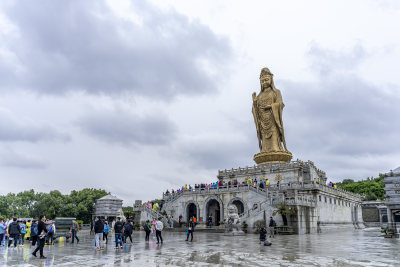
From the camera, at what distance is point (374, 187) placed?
258 feet

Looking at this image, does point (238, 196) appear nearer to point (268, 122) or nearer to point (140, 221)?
point (140, 221)

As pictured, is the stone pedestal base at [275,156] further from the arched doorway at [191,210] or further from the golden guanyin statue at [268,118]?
the arched doorway at [191,210]

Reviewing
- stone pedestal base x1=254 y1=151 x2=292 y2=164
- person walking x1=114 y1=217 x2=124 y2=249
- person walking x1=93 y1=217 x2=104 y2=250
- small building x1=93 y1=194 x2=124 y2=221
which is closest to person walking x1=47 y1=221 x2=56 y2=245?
person walking x1=93 y1=217 x2=104 y2=250

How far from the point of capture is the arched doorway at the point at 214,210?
40213 mm

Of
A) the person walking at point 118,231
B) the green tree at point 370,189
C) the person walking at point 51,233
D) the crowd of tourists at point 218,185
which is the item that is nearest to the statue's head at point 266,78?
the crowd of tourists at point 218,185

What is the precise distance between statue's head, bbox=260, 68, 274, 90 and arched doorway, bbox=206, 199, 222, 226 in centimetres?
2617

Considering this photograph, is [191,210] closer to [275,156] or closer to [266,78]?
[275,156]

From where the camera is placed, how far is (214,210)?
4109 cm

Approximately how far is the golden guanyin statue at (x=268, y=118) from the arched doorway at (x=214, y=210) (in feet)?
48.7

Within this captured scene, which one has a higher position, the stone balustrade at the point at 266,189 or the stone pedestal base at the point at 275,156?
the stone pedestal base at the point at 275,156

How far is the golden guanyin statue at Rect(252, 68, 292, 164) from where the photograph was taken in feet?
178

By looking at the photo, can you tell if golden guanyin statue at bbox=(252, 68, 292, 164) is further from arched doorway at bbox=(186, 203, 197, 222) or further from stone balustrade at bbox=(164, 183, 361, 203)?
arched doorway at bbox=(186, 203, 197, 222)

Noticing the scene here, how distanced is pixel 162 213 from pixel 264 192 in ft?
48.5

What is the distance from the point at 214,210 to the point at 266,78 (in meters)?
27.4
